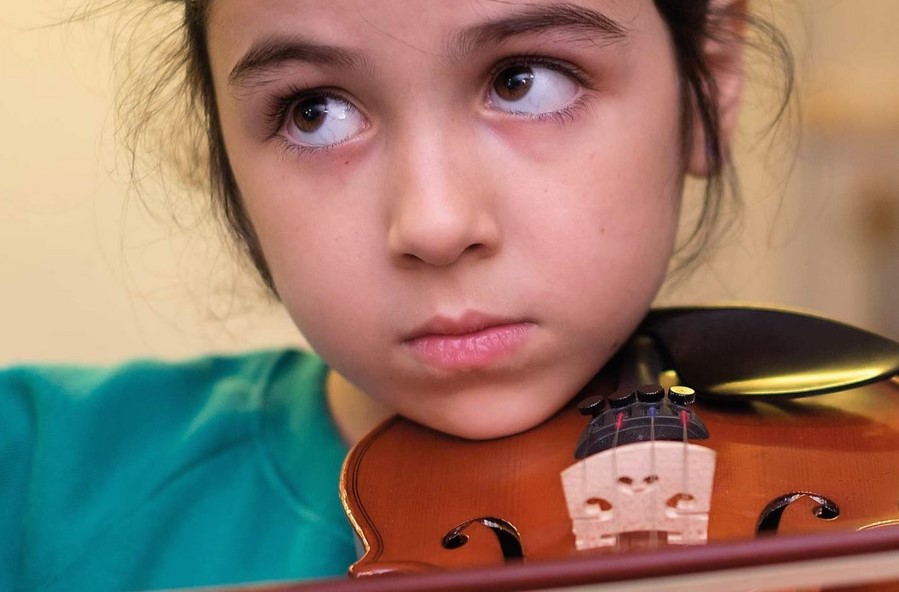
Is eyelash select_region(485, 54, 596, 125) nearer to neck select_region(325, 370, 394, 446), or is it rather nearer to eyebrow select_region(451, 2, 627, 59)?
eyebrow select_region(451, 2, 627, 59)

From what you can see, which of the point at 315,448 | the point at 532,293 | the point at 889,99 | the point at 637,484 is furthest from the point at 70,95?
the point at 889,99

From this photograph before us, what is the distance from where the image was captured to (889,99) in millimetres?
1173

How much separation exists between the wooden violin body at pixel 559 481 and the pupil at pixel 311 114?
178 mm

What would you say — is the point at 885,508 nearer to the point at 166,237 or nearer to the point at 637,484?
the point at 637,484

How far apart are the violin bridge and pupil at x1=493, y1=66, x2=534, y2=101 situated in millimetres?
191

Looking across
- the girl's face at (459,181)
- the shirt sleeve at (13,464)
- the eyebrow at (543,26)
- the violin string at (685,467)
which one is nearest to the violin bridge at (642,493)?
the violin string at (685,467)

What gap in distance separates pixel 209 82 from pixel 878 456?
0.42m

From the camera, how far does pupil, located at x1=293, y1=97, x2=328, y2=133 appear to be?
21.8 inches

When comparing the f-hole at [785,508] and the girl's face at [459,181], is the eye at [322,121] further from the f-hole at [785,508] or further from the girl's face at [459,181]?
the f-hole at [785,508]

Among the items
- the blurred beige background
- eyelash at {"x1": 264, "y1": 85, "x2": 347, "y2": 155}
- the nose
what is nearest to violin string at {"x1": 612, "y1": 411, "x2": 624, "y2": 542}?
the nose

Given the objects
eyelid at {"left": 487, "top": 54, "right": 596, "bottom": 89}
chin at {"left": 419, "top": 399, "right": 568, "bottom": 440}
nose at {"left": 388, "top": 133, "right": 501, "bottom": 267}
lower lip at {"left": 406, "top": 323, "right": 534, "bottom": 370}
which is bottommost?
chin at {"left": 419, "top": 399, "right": 568, "bottom": 440}

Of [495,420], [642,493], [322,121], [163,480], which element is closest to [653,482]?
[642,493]

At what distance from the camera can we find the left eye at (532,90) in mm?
530

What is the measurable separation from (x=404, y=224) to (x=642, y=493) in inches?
6.5
